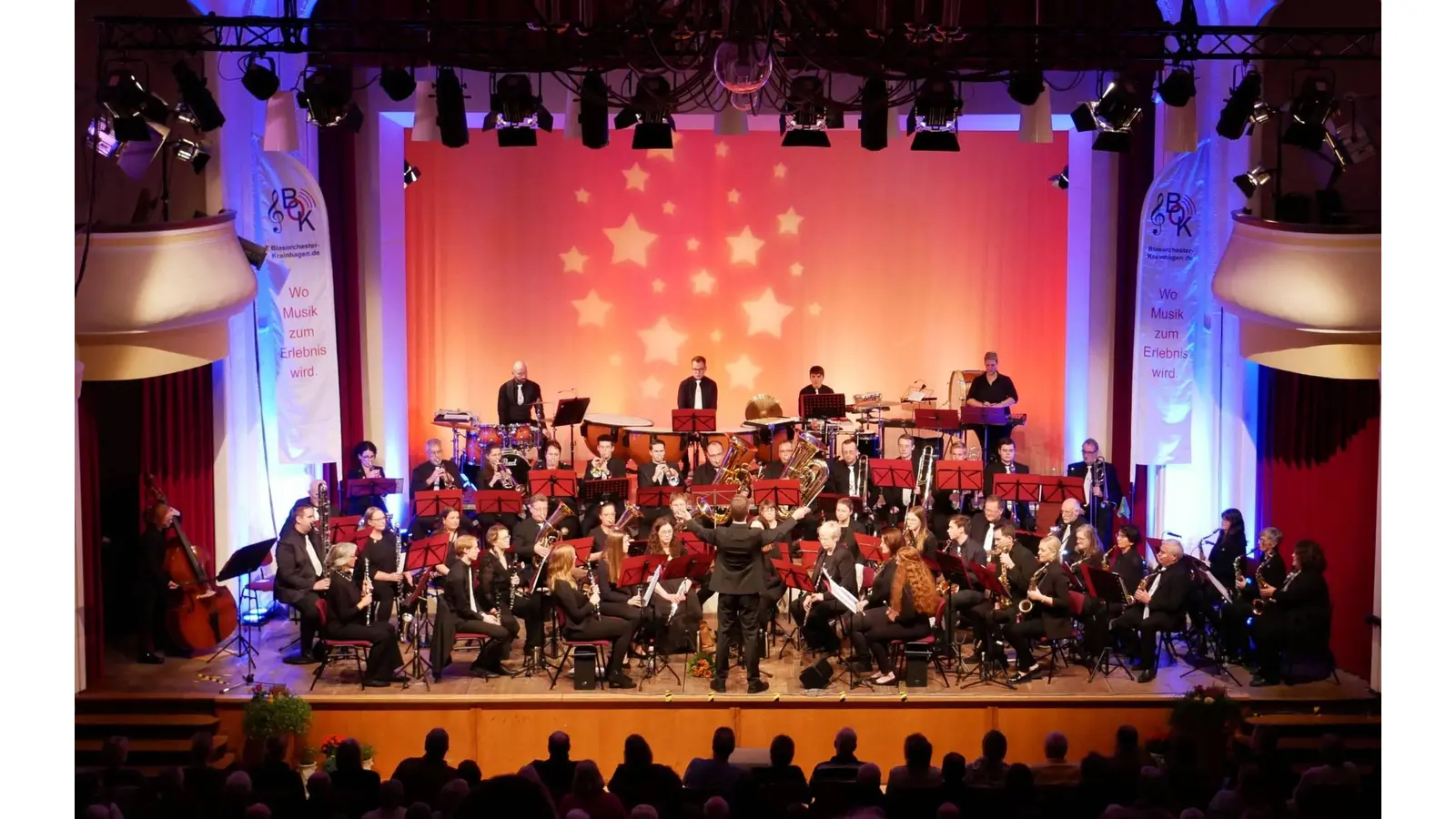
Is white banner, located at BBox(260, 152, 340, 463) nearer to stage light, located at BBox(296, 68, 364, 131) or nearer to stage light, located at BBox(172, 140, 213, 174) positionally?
stage light, located at BBox(172, 140, 213, 174)

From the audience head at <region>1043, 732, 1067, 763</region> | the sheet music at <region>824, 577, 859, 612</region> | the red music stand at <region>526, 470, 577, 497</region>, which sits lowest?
the audience head at <region>1043, 732, 1067, 763</region>

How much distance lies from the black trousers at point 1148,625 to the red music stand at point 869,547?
74.1 inches

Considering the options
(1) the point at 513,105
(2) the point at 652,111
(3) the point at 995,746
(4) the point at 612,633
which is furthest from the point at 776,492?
(3) the point at 995,746

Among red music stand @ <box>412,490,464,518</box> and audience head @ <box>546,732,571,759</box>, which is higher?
red music stand @ <box>412,490,464,518</box>

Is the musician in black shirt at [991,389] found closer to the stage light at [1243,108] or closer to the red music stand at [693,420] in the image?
the red music stand at [693,420]

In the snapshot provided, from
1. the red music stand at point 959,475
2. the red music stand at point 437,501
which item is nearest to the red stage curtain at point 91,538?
the red music stand at point 437,501

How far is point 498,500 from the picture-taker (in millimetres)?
12883

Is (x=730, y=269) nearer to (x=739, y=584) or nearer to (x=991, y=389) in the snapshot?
(x=991, y=389)

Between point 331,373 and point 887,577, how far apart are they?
551 cm

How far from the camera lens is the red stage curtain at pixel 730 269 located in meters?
17.8

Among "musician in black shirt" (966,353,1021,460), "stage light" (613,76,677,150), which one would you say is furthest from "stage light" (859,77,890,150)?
"musician in black shirt" (966,353,1021,460)

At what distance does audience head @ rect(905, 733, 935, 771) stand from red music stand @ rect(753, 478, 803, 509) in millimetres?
4767

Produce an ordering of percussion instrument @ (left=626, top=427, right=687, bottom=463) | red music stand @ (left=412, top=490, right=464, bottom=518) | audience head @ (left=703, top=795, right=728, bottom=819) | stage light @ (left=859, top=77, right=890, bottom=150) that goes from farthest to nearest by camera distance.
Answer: percussion instrument @ (left=626, top=427, right=687, bottom=463) → stage light @ (left=859, top=77, right=890, bottom=150) → red music stand @ (left=412, top=490, right=464, bottom=518) → audience head @ (left=703, top=795, right=728, bottom=819)

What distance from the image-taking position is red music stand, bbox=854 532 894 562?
12148 millimetres
